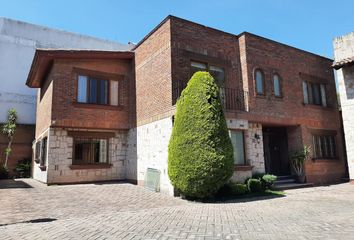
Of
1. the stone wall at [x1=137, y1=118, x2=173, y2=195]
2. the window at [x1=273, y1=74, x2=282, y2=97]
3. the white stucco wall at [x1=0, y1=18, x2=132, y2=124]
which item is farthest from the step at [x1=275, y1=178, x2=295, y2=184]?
the white stucco wall at [x1=0, y1=18, x2=132, y2=124]

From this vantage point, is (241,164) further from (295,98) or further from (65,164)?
(65,164)

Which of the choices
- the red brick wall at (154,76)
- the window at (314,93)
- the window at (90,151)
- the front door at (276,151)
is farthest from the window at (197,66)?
the window at (314,93)

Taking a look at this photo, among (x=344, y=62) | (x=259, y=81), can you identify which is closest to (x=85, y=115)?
(x=259, y=81)

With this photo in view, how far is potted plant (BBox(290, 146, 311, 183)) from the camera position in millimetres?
14070

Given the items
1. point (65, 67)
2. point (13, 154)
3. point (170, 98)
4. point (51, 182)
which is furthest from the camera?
point (13, 154)

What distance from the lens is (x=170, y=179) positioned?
10430 mm

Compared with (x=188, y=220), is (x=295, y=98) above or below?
above

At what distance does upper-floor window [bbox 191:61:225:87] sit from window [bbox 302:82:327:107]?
5581 millimetres

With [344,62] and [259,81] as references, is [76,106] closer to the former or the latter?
[259,81]

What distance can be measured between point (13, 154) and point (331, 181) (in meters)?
19.5

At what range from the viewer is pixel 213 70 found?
13.3 meters

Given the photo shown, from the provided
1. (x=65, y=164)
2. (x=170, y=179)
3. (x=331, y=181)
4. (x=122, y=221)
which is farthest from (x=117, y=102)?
(x=331, y=181)

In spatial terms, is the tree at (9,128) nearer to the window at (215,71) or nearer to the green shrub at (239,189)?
the window at (215,71)

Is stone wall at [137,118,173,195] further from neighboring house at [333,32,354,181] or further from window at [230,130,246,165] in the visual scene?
neighboring house at [333,32,354,181]
